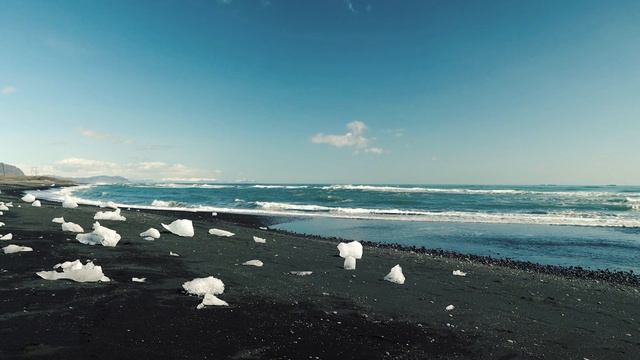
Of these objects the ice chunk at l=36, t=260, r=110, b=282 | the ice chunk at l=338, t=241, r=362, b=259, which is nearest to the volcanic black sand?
the ice chunk at l=36, t=260, r=110, b=282

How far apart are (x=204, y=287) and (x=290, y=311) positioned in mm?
1568

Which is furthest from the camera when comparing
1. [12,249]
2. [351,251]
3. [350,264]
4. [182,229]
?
[182,229]

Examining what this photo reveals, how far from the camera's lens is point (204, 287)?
6746 millimetres

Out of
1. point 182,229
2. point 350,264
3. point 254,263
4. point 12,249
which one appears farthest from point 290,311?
point 182,229

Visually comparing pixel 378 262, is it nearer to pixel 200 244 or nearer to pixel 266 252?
pixel 266 252

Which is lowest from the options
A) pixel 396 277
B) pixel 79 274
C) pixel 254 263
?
pixel 396 277

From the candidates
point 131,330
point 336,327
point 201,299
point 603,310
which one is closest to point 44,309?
point 131,330

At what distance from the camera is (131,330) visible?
5.04m

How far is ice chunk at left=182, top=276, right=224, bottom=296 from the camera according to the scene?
6695 millimetres

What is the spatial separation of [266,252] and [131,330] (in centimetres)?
679

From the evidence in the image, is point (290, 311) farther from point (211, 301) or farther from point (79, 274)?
point (79, 274)

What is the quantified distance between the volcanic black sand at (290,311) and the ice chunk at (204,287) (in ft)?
0.58

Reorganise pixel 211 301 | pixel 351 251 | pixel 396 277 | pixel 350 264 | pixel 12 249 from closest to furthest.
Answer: pixel 211 301 < pixel 12 249 < pixel 396 277 < pixel 350 264 < pixel 351 251

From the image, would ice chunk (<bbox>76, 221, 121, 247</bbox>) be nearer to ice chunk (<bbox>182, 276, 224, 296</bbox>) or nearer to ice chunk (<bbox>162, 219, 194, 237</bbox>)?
ice chunk (<bbox>162, 219, 194, 237</bbox>)
